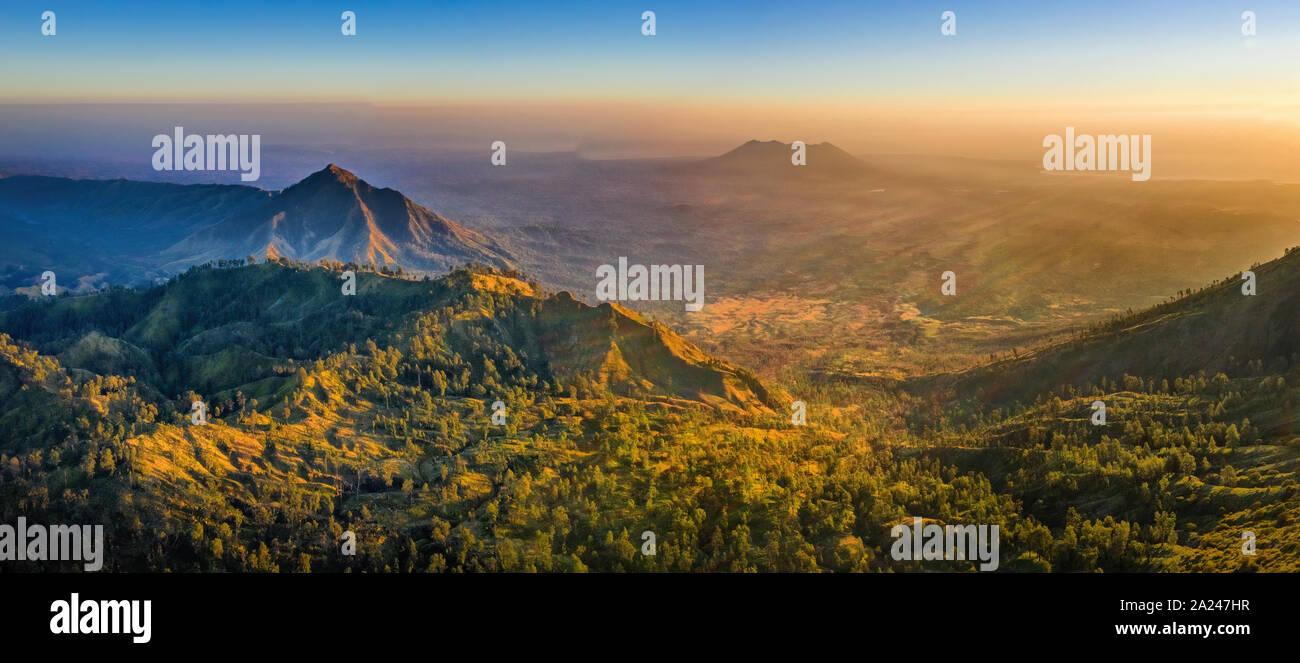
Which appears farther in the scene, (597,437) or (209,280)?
(209,280)

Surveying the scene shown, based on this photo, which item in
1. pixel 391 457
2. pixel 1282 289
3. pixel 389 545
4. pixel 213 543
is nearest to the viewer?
pixel 213 543

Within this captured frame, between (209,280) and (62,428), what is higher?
(209,280)
